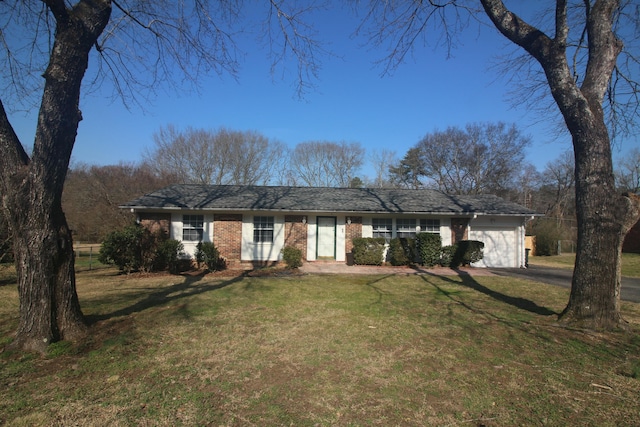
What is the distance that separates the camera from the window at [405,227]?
15.6 meters

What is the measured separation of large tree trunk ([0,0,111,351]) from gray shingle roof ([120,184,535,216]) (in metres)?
9.60

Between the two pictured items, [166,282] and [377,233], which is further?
[377,233]

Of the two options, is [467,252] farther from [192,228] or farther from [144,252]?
[144,252]

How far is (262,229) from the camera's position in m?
15.0

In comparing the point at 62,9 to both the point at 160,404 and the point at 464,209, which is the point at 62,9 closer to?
the point at 160,404

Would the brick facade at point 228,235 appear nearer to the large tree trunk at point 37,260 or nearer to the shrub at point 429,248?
the shrub at point 429,248

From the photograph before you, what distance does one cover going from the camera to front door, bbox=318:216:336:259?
50.5ft

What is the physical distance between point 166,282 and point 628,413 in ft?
34.4

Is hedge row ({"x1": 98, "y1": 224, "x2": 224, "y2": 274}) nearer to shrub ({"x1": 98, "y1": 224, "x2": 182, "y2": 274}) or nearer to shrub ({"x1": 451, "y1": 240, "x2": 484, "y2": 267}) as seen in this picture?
shrub ({"x1": 98, "y1": 224, "x2": 182, "y2": 274})

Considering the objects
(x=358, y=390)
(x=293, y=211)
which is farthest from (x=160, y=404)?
(x=293, y=211)

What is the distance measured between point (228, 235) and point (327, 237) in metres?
4.44

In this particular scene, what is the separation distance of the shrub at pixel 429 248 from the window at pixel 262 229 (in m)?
6.56

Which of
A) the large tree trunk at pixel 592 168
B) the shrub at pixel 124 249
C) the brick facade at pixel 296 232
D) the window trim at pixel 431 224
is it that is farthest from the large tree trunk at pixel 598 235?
the shrub at pixel 124 249

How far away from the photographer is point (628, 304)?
7930 millimetres
